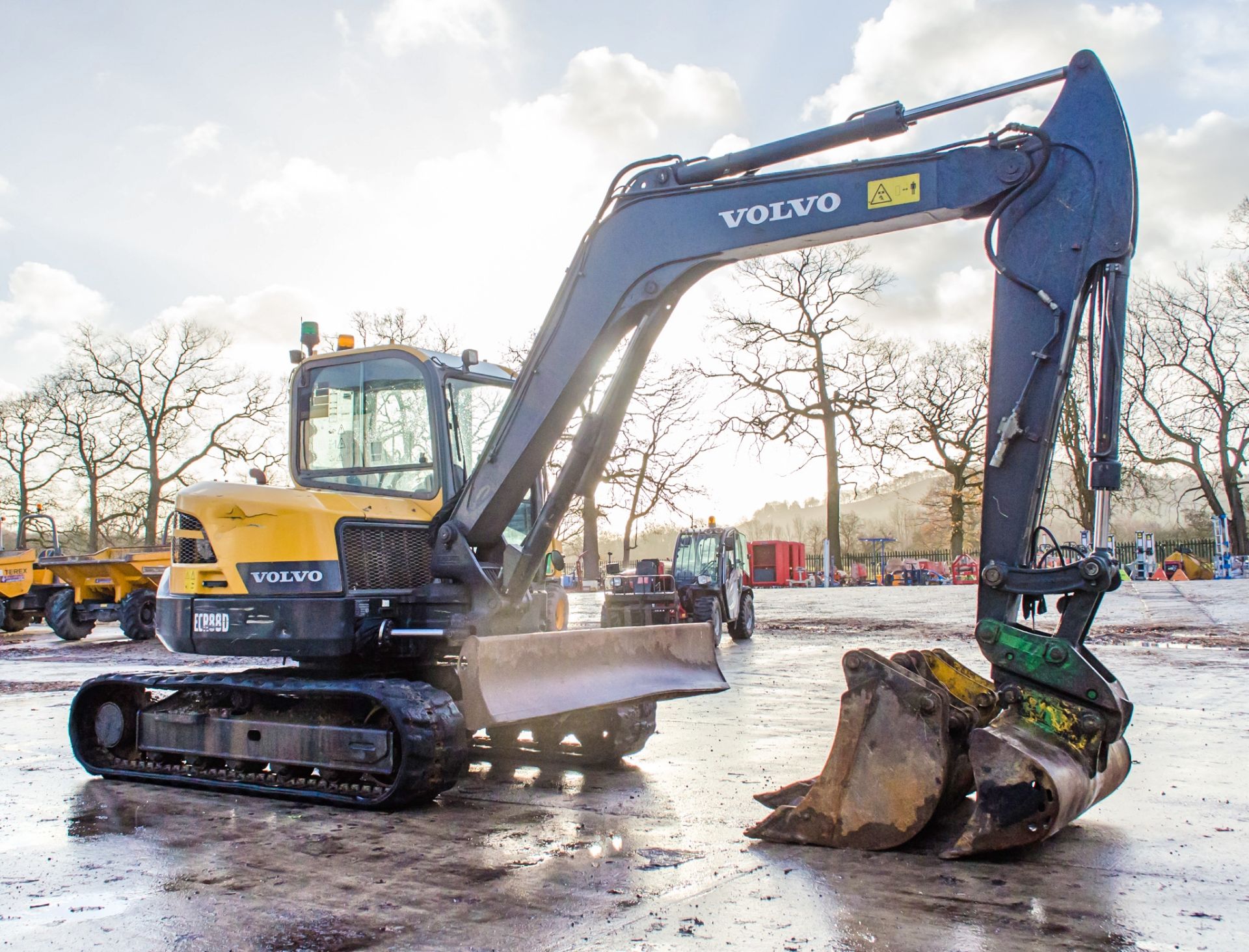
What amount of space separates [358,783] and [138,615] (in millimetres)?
16462

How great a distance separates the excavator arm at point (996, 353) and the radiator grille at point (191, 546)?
9.05ft

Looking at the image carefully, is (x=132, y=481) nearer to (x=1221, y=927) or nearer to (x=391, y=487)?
(x=391, y=487)

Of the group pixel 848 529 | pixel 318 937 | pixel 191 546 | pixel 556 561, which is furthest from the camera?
pixel 848 529

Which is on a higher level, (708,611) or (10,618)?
(708,611)

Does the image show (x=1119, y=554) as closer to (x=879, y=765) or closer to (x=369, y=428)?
(x=369, y=428)

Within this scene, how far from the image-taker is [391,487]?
6.81 m

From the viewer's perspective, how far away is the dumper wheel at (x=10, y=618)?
2370 cm

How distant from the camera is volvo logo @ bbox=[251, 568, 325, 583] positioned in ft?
20.3

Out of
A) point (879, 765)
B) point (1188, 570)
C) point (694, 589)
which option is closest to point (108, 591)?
point (694, 589)

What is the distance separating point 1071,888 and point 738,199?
3.66 meters

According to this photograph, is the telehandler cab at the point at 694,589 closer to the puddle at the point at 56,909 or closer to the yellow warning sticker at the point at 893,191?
the yellow warning sticker at the point at 893,191

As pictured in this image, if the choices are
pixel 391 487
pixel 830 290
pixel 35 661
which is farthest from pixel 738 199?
pixel 830 290

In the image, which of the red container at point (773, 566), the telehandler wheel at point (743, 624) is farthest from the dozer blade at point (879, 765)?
the red container at point (773, 566)

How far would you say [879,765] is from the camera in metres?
4.58
